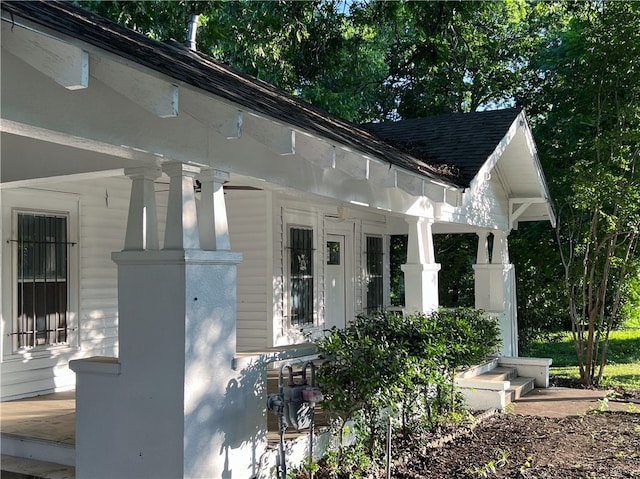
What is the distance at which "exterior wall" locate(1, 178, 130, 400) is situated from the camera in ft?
23.5

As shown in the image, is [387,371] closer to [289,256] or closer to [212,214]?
[212,214]

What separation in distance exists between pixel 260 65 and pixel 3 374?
37.0ft

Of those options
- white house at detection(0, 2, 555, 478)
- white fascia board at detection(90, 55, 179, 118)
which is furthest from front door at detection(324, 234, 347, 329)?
white fascia board at detection(90, 55, 179, 118)

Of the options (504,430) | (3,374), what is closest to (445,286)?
(504,430)

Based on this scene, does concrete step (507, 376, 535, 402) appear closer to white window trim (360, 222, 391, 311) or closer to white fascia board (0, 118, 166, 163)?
white window trim (360, 222, 391, 311)

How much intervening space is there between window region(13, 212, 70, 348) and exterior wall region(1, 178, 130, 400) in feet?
0.38

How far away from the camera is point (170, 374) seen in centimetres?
467

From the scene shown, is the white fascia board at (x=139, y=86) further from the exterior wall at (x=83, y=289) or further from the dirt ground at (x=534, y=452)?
the exterior wall at (x=83, y=289)

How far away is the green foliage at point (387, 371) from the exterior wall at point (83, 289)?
3.44 meters

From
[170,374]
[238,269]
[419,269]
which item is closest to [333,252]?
[238,269]

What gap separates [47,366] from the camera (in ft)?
24.8

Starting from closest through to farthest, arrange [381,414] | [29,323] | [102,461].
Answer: [102,461]
[381,414]
[29,323]

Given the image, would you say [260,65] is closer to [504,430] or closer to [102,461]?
[504,430]

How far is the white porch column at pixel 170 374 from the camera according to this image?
4.66m
